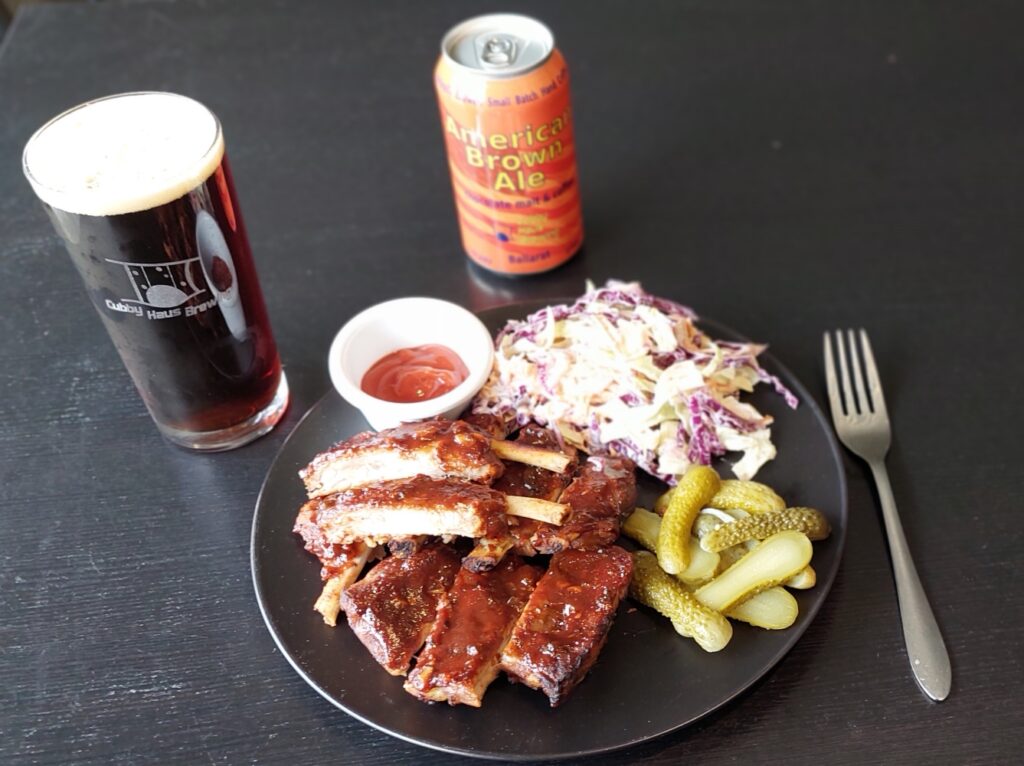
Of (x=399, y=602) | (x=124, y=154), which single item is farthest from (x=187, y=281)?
(x=399, y=602)

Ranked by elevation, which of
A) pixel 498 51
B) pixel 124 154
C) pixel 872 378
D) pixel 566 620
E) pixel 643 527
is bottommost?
pixel 872 378

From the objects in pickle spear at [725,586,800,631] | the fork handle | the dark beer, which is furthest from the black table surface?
the dark beer

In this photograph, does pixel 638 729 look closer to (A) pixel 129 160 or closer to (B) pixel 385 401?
(B) pixel 385 401

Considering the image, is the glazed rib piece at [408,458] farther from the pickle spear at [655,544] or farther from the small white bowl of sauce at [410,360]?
the pickle spear at [655,544]

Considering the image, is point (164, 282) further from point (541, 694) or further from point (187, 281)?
point (541, 694)

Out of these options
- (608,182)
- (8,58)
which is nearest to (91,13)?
(8,58)
